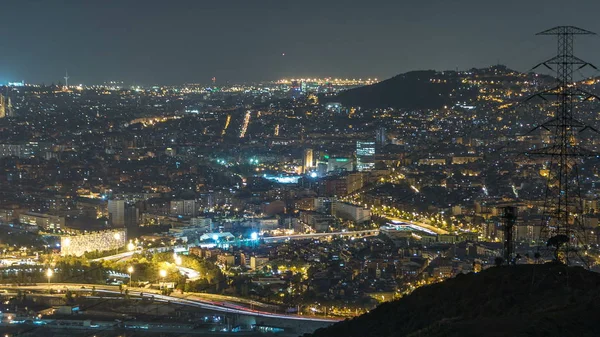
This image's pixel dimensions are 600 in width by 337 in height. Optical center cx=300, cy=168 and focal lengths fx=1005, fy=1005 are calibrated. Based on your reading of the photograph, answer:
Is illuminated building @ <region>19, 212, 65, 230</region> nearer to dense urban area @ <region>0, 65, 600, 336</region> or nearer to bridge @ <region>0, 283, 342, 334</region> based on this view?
dense urban area @ <region>0, 65, 600, 336</region>

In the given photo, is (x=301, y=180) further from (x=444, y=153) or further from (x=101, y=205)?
(x=101, y=205)

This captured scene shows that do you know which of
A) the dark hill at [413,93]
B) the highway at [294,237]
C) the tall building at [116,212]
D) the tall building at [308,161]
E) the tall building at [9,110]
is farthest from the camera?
the tall building at [9,110]

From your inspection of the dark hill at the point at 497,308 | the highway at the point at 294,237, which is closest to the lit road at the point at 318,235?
the highway at the point at 294,237

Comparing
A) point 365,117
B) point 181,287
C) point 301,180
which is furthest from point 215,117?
point 181,287

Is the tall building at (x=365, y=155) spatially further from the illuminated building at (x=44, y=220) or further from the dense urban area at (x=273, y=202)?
the illuminated building at (x=44, y=220)

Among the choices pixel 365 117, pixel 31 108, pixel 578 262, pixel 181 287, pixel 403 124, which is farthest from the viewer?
pixel 31 108

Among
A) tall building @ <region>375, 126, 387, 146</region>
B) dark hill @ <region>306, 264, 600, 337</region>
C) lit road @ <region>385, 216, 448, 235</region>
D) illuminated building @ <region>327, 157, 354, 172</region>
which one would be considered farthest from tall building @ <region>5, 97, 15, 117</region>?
dark hill @ <region>306, 264, 600, 337</region>
